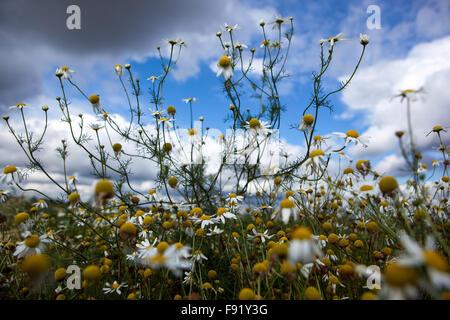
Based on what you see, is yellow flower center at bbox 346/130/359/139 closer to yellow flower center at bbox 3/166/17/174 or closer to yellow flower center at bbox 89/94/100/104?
yellow flower center at bbox 89/94/100/104

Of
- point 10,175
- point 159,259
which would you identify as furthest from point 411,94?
point 10,175

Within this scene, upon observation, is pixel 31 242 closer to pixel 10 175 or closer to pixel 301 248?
pixel 10 175

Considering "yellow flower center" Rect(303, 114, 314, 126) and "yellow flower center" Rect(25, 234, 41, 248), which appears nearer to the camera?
"yellow flower center" Rect(25, 234, 41, 248)

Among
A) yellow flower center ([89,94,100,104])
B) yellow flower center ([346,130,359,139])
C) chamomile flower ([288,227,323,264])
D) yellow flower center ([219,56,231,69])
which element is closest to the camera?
chamomile flower ([288,227,323,264])

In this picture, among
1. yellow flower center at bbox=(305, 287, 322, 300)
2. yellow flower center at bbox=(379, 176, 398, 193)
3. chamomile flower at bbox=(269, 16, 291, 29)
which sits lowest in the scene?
yellow flower center at bbox=(305, 287, 322, 300)

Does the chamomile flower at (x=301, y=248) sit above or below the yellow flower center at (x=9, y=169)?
below

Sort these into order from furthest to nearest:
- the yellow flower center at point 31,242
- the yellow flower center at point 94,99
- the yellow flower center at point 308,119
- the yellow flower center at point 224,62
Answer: the yellow flower center at point 94,99, the yellow flower center at point 224,62, the yellow flower center at point 308,119, the yellow flower center at point 31,242

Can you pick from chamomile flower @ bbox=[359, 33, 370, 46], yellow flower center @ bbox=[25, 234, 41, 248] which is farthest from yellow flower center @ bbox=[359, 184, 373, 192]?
yellow flower center @ bbox=[25, 234, 41, 248]

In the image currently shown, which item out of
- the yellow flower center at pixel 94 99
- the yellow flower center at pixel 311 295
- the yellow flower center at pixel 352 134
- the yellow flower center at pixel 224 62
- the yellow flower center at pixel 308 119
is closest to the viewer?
the yellow flower center at pixel 311 295

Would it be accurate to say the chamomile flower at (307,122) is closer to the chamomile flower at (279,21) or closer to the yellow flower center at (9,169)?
the chamomile flower at (279,21)

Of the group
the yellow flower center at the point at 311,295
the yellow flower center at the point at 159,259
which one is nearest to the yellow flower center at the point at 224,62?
the yellow flower center at the point at 159,259
